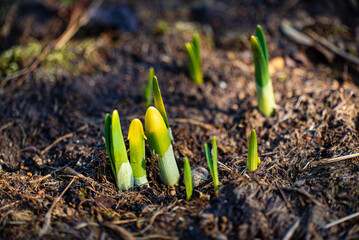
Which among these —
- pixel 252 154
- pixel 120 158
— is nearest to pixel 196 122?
pixel 252 154

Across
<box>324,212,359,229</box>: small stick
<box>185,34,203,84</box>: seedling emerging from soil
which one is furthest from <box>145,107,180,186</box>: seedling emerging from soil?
<box>185,34,203,84</box>: seedling emerging from soil

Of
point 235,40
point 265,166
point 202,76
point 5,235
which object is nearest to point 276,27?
point 235,40

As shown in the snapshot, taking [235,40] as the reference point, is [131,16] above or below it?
above

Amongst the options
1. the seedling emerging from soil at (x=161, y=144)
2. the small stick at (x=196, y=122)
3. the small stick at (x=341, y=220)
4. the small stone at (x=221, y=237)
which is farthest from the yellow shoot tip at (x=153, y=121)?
the small stick at (x=341, y=220)

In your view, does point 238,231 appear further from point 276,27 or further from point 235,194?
point 276,27

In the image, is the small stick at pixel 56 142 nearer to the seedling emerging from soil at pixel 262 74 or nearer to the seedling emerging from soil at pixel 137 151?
the seedling emerging from soil at pixel 137 151
